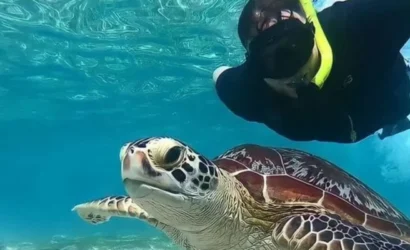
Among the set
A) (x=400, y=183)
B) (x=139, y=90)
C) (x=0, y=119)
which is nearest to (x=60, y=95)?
(x=139, y=90)

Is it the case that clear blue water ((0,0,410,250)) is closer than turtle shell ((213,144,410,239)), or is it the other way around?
turtle shell ((213,144,410,239))

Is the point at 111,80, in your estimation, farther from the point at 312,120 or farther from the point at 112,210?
the point at 312,120

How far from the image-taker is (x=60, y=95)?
20.2 metres

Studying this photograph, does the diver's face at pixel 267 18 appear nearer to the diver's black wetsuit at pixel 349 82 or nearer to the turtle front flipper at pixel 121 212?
the diver's black wetsuit at pixel 349 82

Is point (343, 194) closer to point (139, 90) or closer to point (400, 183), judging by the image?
point (139, 90)

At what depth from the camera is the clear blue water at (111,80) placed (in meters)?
11.6

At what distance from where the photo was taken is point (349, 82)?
3.75m

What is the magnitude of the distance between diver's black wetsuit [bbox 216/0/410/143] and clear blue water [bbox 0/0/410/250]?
2.26m

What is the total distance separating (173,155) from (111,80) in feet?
52.8

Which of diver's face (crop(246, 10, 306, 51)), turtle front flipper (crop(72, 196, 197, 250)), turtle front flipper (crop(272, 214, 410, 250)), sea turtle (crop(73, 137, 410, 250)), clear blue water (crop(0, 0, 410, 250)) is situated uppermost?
clear blue water (crop(0, 0, 410, 250))

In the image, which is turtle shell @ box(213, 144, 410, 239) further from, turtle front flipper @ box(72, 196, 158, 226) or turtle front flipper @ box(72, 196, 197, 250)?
turtle front flipper @ box(72, 196, 158, 226)

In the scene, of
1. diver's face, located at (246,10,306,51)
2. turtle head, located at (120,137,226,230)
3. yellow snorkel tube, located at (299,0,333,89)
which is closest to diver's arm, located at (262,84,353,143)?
yellow snorkel tube, located at (299,0,333,89)

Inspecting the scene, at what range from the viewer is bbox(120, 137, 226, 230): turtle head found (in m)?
2.52

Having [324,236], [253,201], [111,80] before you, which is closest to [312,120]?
[253,201]
